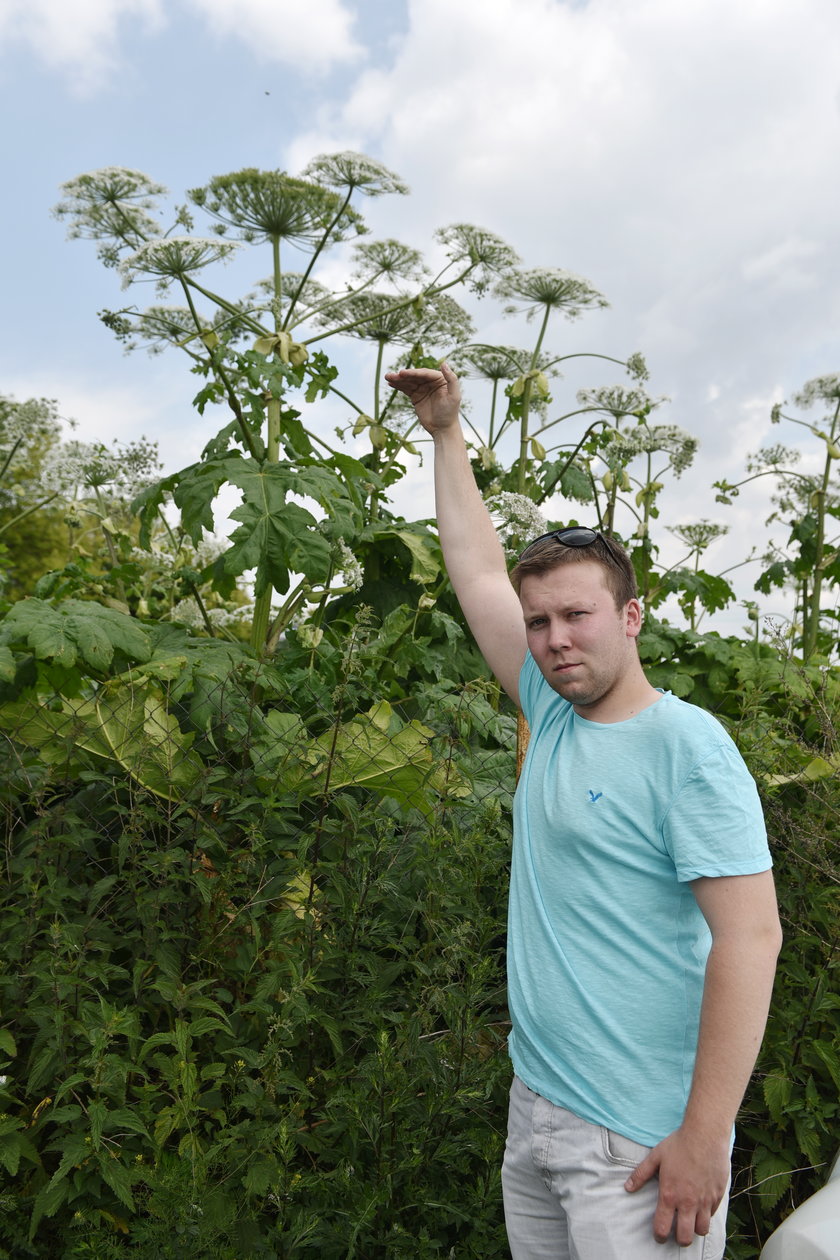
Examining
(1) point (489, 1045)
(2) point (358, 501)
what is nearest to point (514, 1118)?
(1) point (489, 1045)

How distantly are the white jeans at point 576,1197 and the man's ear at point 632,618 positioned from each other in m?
0.93

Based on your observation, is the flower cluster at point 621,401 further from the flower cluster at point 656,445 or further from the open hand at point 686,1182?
the open hand at point 686,1182

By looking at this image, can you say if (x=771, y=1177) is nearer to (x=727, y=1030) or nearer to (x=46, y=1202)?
(x=727, y=1030)

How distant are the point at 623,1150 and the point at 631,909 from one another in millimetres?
423

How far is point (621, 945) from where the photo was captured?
2.04 meters

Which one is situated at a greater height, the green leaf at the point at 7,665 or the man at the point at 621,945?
the green leaf at the point at 7,665

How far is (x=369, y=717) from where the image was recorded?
3.58 meters

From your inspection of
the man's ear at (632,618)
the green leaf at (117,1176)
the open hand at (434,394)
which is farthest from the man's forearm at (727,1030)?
the open hand at (434,394)

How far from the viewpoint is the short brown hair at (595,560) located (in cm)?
220

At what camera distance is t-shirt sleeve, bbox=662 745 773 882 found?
190 centimetres

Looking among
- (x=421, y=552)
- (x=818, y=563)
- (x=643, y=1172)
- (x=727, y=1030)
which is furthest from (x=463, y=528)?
(x=818, y=563)

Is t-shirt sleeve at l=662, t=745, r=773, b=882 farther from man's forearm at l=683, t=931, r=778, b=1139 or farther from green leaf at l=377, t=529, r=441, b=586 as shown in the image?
green leaf at l=377, t=529, r=441, b=586

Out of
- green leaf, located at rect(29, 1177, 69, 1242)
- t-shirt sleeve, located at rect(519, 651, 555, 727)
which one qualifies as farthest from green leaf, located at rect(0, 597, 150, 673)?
t-shirt sleeve, located at rect(519, 651, 555, 727)

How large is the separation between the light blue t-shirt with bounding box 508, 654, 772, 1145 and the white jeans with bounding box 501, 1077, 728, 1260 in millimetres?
44
